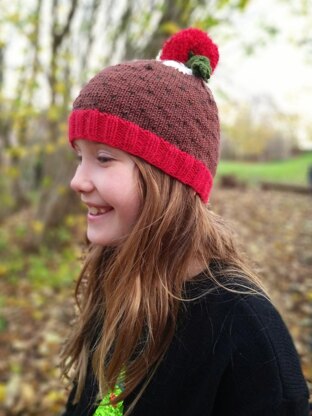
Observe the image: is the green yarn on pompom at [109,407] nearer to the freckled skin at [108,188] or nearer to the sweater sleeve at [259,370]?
the sweater sleeve at [259,370]

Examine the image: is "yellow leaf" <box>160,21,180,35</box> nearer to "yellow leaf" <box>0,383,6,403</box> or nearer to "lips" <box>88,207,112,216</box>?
"lips" <box>88,207,112,216</box>

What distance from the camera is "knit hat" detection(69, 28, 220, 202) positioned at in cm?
129

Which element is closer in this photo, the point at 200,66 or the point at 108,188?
the point at 108,188

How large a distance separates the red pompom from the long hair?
0.56 metres

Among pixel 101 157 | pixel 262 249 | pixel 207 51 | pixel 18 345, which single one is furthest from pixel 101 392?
pixel 262 249

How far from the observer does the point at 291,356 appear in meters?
1.19

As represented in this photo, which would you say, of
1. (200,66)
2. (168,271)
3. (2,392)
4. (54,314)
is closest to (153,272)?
(168,271)

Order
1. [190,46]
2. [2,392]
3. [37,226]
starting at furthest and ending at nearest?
[37,226], [2,392], [190,46]

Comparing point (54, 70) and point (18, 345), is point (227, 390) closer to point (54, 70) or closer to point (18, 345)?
point (18, 345)

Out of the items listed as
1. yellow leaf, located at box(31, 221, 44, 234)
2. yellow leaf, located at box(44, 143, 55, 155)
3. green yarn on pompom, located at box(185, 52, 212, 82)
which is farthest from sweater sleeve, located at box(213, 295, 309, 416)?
yellow leaf, located at box(31, 221, 44, 234)

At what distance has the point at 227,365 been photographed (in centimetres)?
117

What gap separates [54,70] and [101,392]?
5.39 metres

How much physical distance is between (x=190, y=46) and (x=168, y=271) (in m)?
0.96

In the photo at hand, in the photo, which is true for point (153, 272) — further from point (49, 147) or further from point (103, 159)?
point (49, 147)
